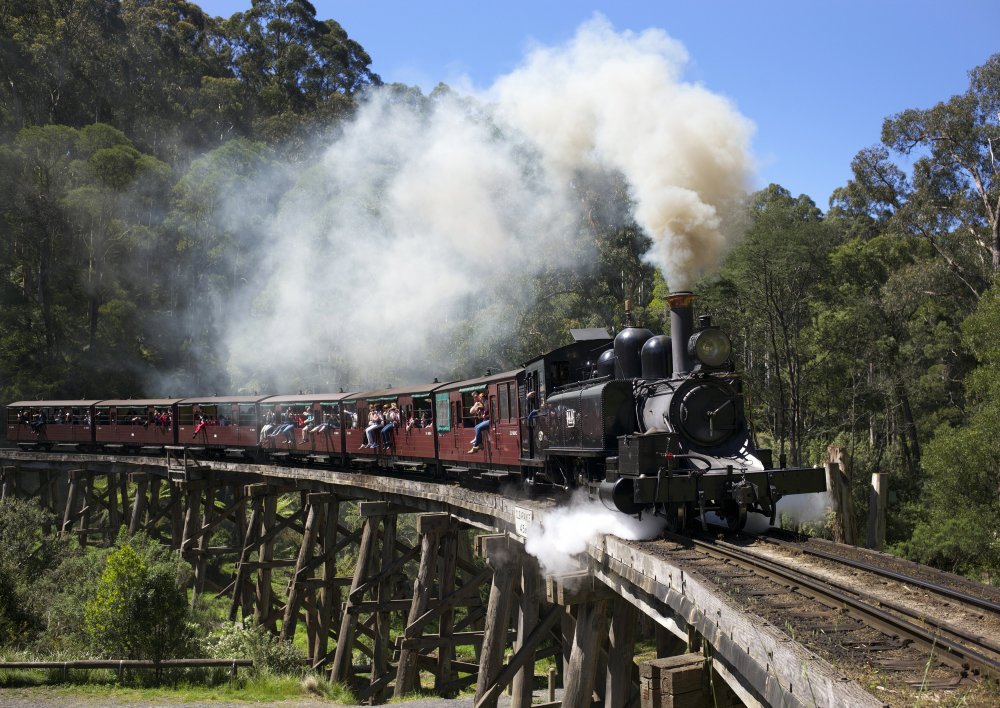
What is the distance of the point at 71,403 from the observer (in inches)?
1219

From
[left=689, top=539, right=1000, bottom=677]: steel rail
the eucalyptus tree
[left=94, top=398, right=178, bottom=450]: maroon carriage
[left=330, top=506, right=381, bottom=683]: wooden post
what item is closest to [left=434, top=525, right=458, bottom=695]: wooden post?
[left=330, top=506, right=381, bottom=683]: wooden post

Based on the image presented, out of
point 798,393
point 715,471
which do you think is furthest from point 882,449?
point 715,471

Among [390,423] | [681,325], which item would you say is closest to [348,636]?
[390,423]

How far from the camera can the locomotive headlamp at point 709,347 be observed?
32.4 feet

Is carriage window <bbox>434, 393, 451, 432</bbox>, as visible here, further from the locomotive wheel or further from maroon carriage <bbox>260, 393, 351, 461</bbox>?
the locomotive wheel

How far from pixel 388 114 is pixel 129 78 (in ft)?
87.7

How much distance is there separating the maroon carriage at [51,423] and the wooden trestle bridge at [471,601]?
1.54m

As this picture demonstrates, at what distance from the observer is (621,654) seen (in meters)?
9.59

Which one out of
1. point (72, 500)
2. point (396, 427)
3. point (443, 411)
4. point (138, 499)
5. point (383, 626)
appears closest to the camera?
point (383, 626)

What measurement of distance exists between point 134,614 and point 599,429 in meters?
9.02

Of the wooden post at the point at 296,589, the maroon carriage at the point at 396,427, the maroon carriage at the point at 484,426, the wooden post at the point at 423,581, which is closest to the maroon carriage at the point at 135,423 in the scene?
the maroon carriage at the point at 396,427

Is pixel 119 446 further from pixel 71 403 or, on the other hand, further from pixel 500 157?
pixel 500 157

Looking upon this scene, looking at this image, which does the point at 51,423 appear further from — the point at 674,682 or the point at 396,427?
the point at 674,682

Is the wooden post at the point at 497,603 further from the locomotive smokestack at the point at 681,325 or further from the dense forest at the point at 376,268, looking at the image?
the dense forest at the point at 376,268
